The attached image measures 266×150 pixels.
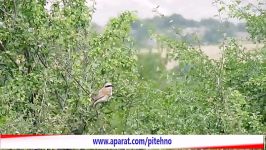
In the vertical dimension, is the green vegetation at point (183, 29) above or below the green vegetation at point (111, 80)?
above

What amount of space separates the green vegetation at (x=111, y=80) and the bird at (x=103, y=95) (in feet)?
0.24

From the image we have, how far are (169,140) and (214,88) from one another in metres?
1.10

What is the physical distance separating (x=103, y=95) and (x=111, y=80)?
0.49m

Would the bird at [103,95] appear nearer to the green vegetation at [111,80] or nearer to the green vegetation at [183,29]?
the green vegetation at [111,80]

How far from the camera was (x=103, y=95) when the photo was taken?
653cm

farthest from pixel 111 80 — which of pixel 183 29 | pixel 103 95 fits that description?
pixel 183 29

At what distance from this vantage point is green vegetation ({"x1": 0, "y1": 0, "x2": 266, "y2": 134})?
632 cm

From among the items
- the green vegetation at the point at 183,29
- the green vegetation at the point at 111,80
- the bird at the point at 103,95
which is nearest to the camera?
the green vegetation at the point at 111,80

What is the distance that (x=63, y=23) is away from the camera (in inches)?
270

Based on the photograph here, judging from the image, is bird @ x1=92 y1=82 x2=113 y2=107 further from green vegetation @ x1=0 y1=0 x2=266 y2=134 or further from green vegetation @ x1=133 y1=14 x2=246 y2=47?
green vegetation @ x1=133 y1=14 x2=246 y2=47

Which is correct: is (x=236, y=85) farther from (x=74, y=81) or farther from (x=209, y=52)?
(x=74, y=81)

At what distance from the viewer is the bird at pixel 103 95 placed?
6.50 metres

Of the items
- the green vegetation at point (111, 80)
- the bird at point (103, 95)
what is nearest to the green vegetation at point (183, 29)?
the green vegetation at point (111, 80)

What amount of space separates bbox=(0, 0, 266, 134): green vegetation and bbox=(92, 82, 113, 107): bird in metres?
0.07
